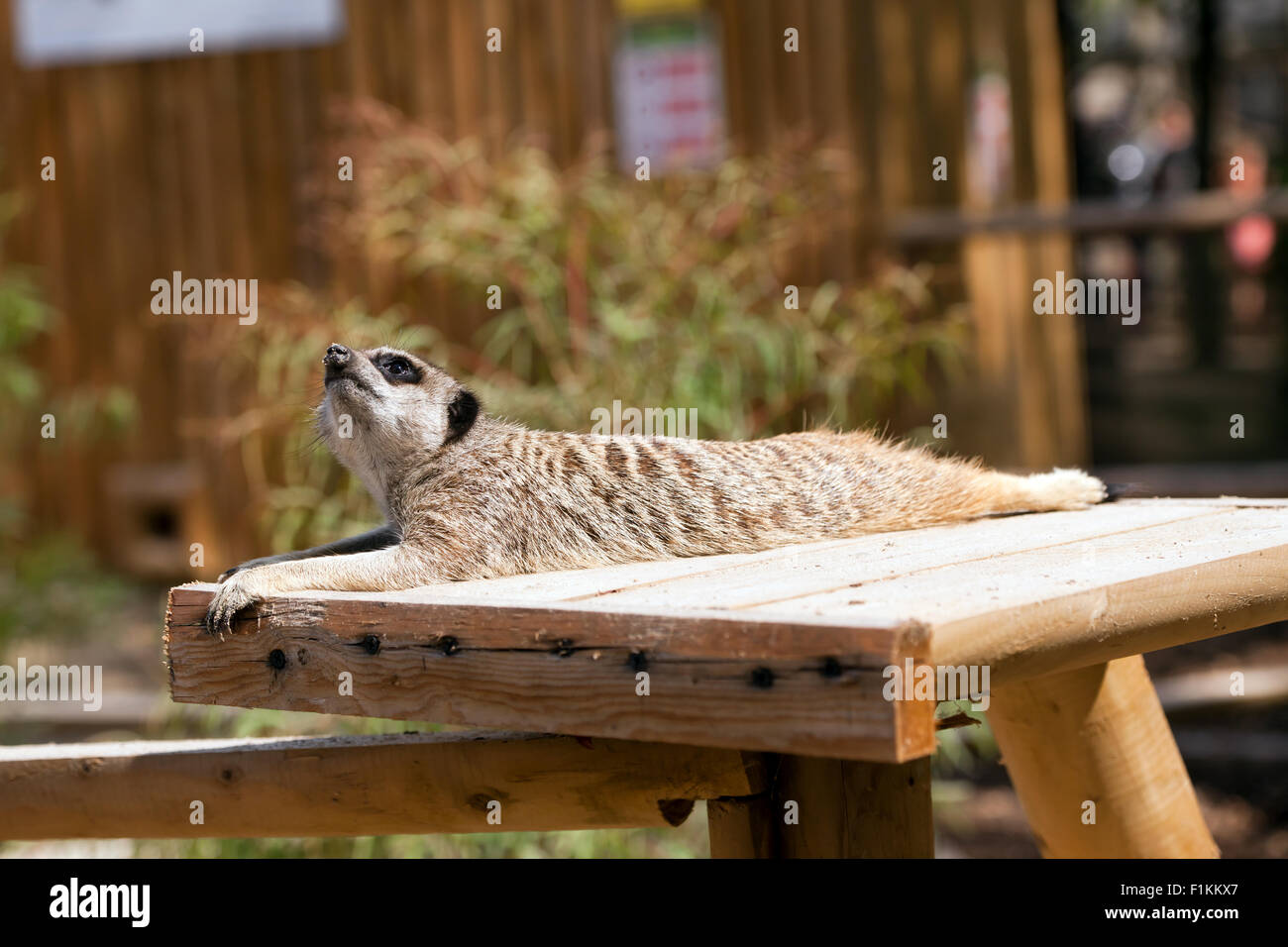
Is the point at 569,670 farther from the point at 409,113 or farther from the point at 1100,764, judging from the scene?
the point at 409,113

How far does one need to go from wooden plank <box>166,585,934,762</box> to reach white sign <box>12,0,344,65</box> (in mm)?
4869

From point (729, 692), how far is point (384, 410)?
4.11ft

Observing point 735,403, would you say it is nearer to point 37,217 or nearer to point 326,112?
point 326,112

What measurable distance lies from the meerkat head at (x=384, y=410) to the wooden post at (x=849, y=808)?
1.06 m

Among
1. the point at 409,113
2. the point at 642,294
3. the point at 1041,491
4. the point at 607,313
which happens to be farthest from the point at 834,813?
the point at 409,113

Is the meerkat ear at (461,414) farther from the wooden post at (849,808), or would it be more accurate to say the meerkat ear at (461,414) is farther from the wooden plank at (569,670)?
the wooden post at (849,808)

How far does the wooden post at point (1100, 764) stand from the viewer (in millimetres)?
2955

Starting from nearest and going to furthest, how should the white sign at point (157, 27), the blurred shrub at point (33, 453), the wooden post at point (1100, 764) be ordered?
the wooden post at point (1100, 764), the blurred shrub at point (33, 453), the white sign at point (157, 27)

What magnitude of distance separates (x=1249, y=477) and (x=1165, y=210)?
1179mm

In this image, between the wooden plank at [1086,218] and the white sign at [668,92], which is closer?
the wooden plank at [1086,218]

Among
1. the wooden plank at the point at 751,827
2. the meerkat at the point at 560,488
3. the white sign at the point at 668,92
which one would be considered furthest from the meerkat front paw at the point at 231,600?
the white sign at the point at 668,92

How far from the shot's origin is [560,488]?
2904 millimetres

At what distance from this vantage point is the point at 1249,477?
6227 mm
